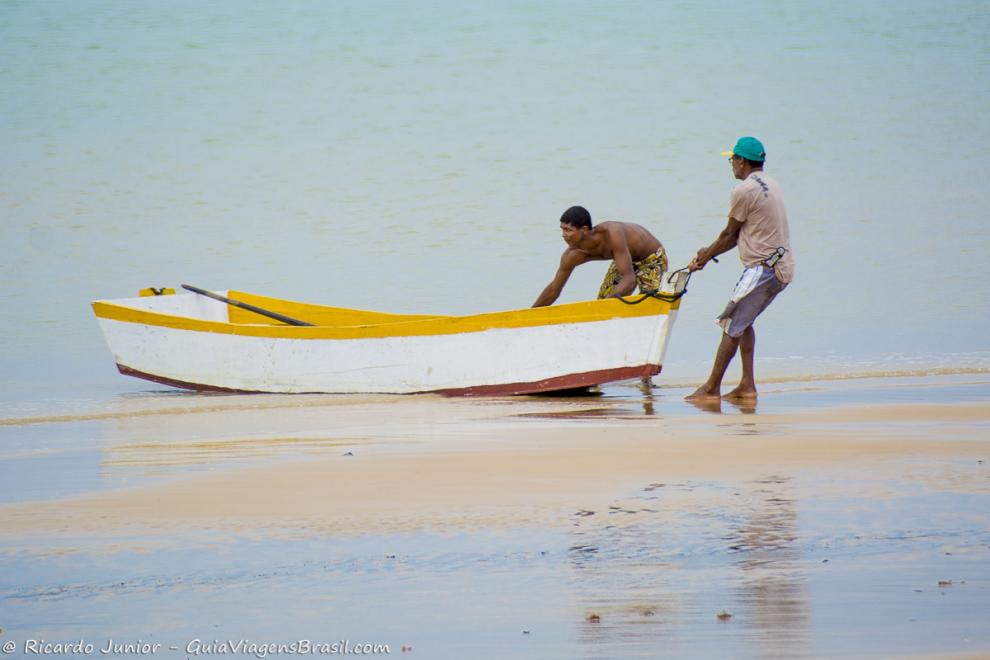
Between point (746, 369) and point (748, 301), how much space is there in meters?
0.60

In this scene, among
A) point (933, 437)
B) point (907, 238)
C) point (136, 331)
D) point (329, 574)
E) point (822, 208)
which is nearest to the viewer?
point (329, 574)

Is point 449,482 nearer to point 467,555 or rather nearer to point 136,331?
point 467,555

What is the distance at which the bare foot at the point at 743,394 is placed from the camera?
922cm

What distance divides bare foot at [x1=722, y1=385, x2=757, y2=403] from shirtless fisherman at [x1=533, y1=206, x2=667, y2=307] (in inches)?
34.7

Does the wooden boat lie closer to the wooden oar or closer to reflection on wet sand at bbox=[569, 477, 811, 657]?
the wooden oar

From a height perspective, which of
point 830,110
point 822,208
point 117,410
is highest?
point 830,110

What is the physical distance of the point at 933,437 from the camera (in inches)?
Result: 286

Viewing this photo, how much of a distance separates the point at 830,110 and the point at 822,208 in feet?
34.7

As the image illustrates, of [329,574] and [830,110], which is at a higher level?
[830,110]

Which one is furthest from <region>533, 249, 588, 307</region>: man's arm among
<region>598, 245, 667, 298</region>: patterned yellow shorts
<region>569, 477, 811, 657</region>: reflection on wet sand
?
<region>569, 477, 811, 657</region>: reflection on wet sand

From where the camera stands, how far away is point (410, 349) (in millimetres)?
10242

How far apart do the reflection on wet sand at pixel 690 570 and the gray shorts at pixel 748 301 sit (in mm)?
3065

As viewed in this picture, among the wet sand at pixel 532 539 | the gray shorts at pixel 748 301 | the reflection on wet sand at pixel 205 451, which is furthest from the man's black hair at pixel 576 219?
the reflection on wet sand at pixel 205 451

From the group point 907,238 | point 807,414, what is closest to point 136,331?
point 807,414
